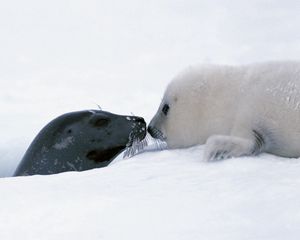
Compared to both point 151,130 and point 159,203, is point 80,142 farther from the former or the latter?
point 159,203

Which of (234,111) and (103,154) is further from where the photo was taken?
(103,154)

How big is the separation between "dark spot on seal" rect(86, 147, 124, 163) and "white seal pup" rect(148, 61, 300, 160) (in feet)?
1.17

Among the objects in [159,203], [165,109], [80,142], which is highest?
[159,203]

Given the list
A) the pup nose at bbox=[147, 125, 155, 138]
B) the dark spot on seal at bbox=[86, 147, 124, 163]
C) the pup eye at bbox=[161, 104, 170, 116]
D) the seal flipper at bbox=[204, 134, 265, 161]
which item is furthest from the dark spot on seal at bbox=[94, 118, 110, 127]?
the seal flipper at bbox=[204, 134, 265, 161]

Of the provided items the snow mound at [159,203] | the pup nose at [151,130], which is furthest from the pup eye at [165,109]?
the snow mound at [159,203]

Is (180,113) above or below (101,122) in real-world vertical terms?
above

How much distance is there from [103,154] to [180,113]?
750mm

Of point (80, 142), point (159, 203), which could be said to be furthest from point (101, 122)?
point (159, 203)

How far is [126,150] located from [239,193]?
2559mm

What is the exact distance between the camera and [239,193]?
8.77 feet

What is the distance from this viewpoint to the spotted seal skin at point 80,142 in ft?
16.5

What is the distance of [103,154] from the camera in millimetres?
5137

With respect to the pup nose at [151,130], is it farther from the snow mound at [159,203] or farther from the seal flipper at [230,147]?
the snow mound at [159,203]

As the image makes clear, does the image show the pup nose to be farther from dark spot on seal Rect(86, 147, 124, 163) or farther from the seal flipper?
the seal flipper
